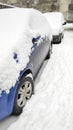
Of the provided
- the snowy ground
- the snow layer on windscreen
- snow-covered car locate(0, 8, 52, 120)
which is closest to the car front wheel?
snow-covered car locate(0, 8, 52, 120)

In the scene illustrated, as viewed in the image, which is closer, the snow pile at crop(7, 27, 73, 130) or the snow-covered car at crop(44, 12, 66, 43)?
the snow pile at crop(7, 27, 73, 130)

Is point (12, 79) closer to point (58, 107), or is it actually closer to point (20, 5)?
point (58, 107)

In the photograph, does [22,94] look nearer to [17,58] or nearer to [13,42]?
[17,58]

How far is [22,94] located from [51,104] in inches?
25.0

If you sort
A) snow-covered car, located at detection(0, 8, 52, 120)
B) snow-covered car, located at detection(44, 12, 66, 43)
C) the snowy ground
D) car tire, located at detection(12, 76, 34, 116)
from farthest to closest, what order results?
snow-covered car, located at detection(44, 12, 66, 43)
car tire, located at detection(12, 76, 34, 116)
the snowy ground
snow-covered car, located at detection(0, 8, 52, 120)

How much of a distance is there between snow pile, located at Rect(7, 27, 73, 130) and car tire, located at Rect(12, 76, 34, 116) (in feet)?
0.44

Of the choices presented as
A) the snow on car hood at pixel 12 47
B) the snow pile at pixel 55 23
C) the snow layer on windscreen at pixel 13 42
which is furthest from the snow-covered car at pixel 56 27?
the snow on car hood at pixel 12 47

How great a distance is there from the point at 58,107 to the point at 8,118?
0.93 meters

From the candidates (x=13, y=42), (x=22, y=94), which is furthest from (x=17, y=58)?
(x=22, y=94)

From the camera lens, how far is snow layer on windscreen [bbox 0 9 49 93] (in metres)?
3.20

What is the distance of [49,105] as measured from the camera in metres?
3.98

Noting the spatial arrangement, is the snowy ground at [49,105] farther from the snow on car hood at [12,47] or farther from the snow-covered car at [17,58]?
the snow on car hood at [12,47]

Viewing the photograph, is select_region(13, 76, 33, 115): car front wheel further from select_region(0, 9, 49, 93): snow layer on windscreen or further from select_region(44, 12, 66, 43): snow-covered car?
select_region(44, 12, 66, 43): snow-covered car

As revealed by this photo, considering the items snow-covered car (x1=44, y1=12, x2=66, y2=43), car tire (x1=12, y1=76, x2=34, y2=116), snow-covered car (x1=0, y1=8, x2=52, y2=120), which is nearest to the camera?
snow-covered car (x1=0, y1=8, x2=52, y2=120)
